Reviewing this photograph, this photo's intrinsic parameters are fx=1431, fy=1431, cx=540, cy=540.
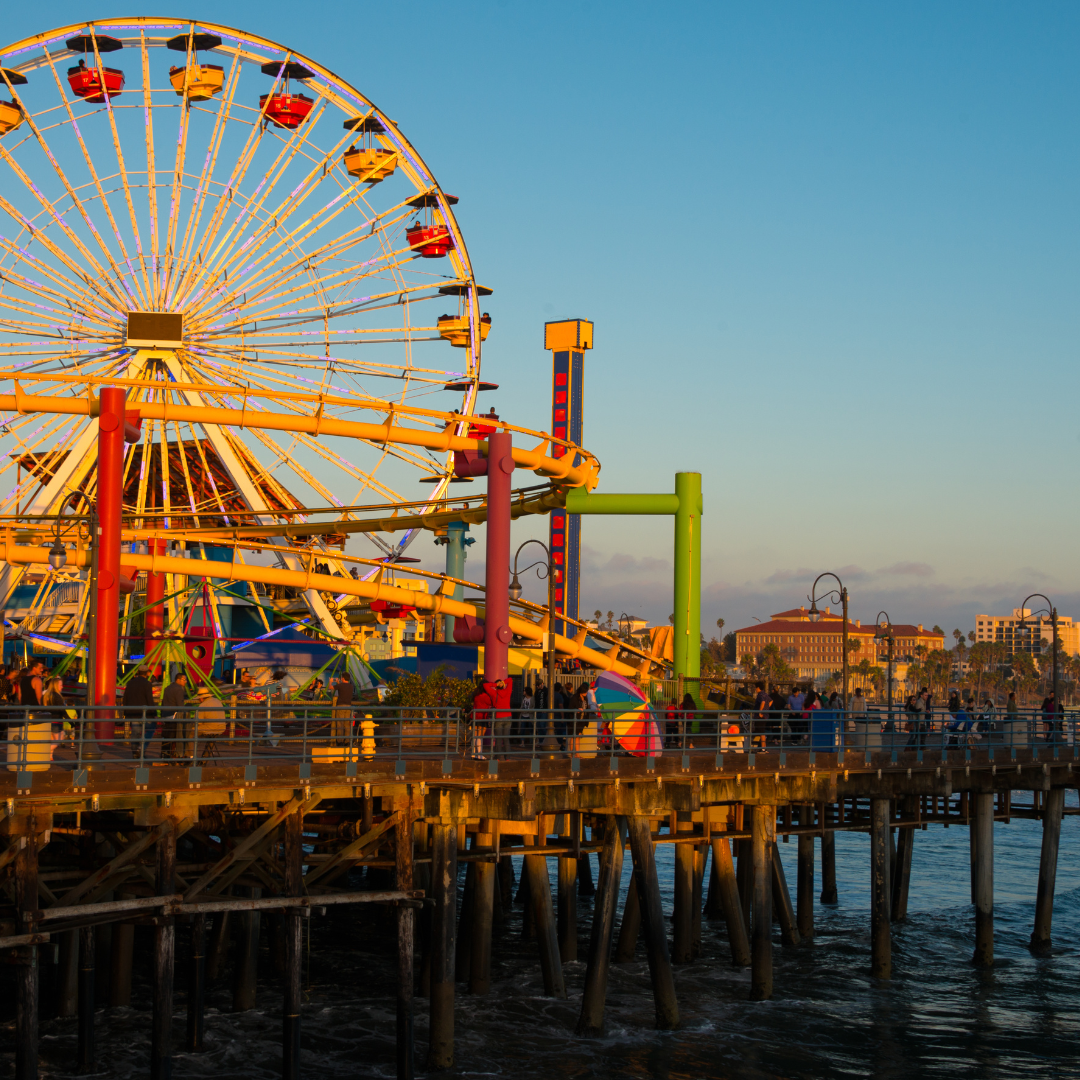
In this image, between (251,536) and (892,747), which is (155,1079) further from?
(251,536)

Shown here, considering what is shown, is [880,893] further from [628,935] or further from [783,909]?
[628,935]

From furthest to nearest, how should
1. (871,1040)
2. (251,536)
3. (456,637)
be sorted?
(251,536)
(456,637)
(871,1040)

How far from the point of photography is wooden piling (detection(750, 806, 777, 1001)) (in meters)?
24.7

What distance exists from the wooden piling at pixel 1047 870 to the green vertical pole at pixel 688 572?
9.08 meters

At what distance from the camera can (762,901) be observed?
80.7ft

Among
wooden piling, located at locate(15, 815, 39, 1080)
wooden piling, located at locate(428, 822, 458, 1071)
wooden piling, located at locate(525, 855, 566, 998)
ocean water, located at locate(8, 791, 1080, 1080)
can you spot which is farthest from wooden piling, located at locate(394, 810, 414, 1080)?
wooden piling, located at locate(15, 815, 39, 1080)

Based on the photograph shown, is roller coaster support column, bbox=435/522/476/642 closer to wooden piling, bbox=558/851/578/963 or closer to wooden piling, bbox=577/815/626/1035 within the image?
wooden piling, bbox=558/851/578/963

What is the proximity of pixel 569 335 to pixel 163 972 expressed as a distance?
229ft

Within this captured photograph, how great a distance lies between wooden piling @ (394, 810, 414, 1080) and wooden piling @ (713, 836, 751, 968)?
748 cm

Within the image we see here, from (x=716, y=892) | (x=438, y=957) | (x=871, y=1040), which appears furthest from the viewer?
(x=716, y=892)

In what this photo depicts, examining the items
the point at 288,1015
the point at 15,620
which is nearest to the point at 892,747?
the point at 288,1015

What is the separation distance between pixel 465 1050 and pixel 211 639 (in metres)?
18.3

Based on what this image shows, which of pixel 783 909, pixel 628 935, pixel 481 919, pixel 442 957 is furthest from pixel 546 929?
pixel 783 909

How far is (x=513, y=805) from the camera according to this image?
2133cm
